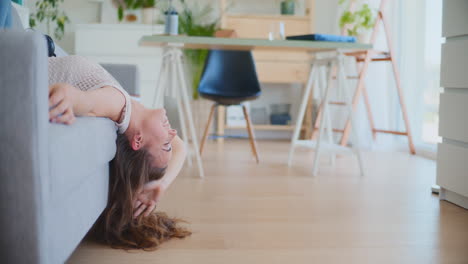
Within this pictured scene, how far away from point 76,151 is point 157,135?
17.6 inches

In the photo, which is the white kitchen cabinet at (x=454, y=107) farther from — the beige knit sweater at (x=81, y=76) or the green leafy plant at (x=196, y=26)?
the green leafy plant at (x=196, y=26)

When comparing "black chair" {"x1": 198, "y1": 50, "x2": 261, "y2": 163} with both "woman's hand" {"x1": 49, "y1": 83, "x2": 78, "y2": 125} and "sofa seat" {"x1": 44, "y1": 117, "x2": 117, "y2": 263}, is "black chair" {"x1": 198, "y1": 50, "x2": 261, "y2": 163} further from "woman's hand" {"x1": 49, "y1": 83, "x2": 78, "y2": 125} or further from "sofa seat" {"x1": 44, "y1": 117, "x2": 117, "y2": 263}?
"woman's hand" {"x1": 49, "y1": 83, "x2": 78, "y2": 125}

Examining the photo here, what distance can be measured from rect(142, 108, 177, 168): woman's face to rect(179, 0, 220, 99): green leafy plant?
3.43 meters

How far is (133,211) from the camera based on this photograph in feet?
5.32

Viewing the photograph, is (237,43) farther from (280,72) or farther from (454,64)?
(280,72)

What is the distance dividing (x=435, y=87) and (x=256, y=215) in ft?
9.16

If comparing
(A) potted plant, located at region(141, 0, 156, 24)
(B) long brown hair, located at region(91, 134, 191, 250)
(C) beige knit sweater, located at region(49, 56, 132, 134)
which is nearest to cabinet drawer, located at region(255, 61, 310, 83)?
(A) potted plant, located at region(141, 0, 156, 24)

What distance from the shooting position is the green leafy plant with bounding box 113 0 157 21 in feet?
16.8

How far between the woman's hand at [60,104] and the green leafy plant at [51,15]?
417cm

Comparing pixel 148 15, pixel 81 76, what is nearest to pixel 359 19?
pixel 148 15

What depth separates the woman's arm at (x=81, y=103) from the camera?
1111 millimetres

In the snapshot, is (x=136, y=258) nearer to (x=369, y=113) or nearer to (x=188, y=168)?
(x=188, y=168)

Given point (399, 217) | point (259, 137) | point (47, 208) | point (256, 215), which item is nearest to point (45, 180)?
point (47, 208)

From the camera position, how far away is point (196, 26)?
5152mm
